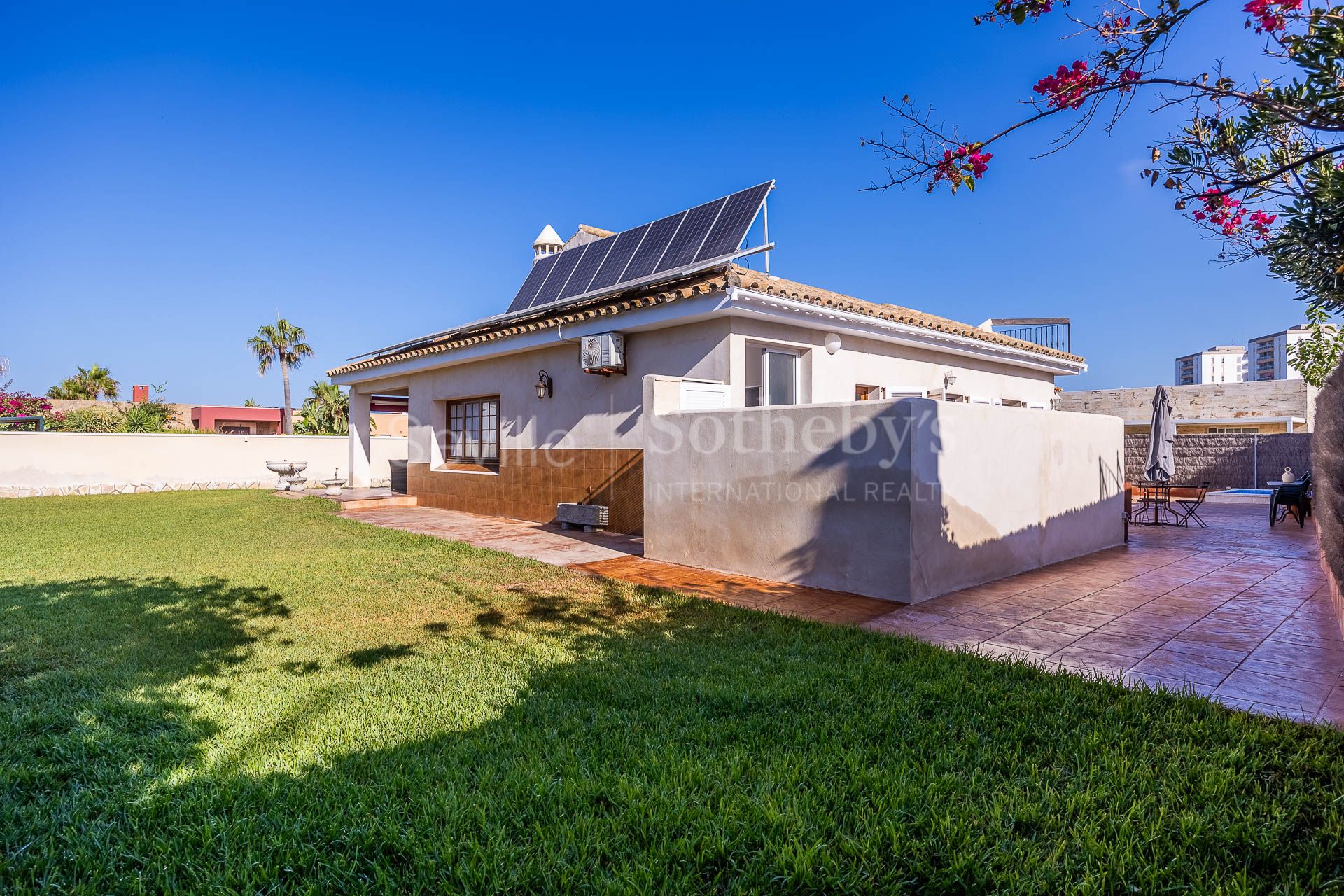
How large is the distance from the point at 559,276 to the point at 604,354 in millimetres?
5759

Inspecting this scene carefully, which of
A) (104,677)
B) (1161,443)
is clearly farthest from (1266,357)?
(104,677)

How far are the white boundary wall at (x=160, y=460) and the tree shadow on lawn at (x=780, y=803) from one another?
21796 mm

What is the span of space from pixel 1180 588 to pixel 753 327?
6.49m

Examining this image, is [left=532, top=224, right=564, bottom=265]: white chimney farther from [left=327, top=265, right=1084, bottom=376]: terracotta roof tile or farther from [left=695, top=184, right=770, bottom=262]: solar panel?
[left=695, top=184, right=770, bottom=262]: solar panel

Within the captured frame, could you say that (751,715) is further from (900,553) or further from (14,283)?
(14,283)

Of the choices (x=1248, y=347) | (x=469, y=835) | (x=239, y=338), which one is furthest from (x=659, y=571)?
(x=1248, y=347)

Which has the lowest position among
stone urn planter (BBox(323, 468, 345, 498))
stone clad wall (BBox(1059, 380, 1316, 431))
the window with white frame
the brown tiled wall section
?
stone urn planter (BBox(323, 468, 345, 498))

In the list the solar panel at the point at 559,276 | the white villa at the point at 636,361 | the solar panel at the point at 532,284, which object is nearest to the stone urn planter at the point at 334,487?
the white villa at the point at 636,361

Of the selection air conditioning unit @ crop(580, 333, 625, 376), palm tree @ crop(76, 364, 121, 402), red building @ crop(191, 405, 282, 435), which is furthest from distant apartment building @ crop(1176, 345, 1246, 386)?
palm tree @ crop(76, 364, 121, 402)

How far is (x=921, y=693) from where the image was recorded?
4008 millimetres

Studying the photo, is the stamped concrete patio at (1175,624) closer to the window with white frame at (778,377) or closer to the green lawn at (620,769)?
the green lawn at (620,769)

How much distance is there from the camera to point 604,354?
432 inches

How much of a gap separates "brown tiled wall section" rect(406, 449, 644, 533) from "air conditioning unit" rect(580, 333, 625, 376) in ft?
4.98

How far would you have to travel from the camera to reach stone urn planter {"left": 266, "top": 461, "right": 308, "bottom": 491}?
865 inches
